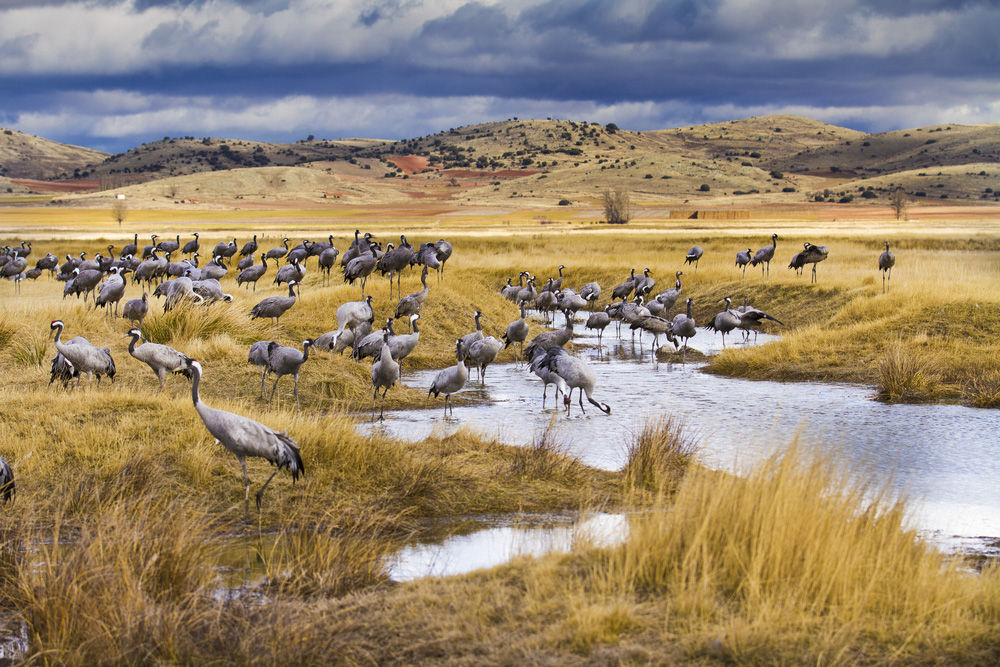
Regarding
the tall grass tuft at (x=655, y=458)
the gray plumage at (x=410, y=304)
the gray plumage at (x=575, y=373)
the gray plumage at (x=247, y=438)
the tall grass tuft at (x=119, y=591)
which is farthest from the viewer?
the gray plumage at (x=410, y=304)

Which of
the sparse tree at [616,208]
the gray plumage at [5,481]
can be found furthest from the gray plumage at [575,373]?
the sparse tree at [616,208]

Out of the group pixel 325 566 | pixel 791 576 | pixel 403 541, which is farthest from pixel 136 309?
pixel 791 576

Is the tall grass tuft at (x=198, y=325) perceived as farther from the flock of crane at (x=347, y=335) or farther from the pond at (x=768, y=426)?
the pond at (x=768, y=426)

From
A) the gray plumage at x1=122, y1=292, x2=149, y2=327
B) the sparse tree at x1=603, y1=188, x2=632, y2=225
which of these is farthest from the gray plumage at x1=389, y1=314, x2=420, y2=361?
the sparse tree at x1=603, y1=188, x2=632, y2=225

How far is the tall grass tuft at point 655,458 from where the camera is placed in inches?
410

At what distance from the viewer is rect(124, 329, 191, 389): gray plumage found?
45.1 ft

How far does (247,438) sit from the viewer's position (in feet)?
28.7

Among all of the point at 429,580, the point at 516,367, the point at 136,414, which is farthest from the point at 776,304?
the point at 429,580

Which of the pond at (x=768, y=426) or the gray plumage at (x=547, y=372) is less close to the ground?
the gray plumage at (x=547, y=372)

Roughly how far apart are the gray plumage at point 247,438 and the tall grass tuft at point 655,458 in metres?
3.57

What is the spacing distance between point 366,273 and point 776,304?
12.0 meters

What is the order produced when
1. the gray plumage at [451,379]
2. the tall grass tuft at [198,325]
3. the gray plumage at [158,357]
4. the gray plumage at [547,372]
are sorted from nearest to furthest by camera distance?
the gray plumage at [158,357] < the gray plumage at [451,379] < the gray plumage at [547,372] < the tall grass tuft at [198,325]

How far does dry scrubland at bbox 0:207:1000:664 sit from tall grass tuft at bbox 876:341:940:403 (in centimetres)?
6

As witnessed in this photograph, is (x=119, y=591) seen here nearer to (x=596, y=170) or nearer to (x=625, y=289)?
(x=625, y=289)
